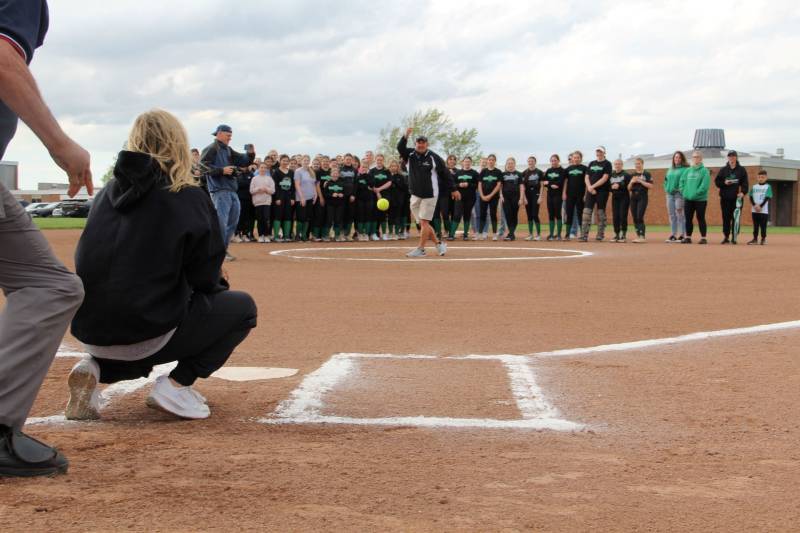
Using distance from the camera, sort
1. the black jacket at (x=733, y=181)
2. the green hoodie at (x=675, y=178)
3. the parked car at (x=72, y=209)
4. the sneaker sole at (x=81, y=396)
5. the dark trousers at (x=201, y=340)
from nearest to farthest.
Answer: the sneaker sole at (x=81, y=396) → the dark trousers at (x=201, y=340) → the black jacket at (x=733, y=181) → the green hoodie at (x=675, y=178) → the parked car at (x=72, y=209)

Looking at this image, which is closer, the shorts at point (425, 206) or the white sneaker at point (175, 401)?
the white sneaker at point (175, 401)

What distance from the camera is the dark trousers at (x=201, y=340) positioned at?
453cm

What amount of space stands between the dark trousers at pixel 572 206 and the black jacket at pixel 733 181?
3.35 m

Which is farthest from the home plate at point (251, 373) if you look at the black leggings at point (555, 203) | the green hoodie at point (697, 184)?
the black leggings at point (555, 203)

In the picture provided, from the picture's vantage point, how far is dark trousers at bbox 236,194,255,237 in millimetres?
22781

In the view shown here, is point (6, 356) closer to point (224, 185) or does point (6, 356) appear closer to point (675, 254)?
point (224, 185)

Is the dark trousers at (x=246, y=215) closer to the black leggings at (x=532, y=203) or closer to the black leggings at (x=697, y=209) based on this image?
the black leggings at (x=532, y=203)

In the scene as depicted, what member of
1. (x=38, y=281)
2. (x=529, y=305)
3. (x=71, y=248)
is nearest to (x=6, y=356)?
(x=38, y=281)

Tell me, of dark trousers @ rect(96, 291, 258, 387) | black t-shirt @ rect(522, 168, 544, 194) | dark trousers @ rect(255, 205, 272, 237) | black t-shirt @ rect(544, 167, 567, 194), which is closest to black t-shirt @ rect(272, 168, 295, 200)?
dark trousers @ rect(255, 205, 272, 237)

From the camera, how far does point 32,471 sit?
3543mm

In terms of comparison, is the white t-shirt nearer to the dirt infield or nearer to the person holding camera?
the person holding camera

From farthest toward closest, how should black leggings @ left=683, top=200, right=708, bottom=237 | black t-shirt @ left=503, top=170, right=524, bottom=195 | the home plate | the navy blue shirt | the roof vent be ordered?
the roof vent, black t-shirt @ left=503, top=170, right=524, bottom=195, black leggings @ left=683, top=200, right=708, bottom=237, the home plate, the navy blue shirt

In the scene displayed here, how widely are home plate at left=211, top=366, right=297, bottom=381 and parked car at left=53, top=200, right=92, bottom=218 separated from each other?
62.1m

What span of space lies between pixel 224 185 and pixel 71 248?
6.87 meters
